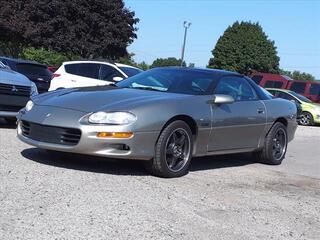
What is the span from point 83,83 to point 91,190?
9.14 m

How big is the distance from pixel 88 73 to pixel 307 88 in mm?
14029

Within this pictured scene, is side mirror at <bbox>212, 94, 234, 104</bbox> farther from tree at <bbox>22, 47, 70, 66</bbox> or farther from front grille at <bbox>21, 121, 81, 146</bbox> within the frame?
tree at <bbox>22, 47, 70, 66</bbox>

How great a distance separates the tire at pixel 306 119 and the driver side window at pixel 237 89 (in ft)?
45.7

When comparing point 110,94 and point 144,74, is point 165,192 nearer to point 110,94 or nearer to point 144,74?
point 110,94

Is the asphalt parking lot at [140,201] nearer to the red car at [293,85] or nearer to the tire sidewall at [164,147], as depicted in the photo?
the tire sidewall at [164,147]

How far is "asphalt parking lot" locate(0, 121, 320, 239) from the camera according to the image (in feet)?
15.1

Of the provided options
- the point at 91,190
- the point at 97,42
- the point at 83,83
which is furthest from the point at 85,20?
the point at 91,190

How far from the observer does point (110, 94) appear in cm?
701

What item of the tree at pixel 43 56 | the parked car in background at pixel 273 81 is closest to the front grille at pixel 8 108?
the parked car in background at pixel 273 81

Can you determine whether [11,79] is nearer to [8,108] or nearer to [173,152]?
[8,108]

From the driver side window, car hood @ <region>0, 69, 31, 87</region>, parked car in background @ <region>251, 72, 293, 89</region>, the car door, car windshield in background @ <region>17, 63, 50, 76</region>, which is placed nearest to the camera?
the car door

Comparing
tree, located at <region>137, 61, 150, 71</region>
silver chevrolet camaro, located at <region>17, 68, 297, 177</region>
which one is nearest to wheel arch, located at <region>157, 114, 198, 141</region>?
silver chevrolet camaro, located at <region>17, 68, 297, 177</region>

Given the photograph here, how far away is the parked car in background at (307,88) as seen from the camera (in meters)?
25.7

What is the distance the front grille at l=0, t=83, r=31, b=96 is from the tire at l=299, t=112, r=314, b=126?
13.6 m
